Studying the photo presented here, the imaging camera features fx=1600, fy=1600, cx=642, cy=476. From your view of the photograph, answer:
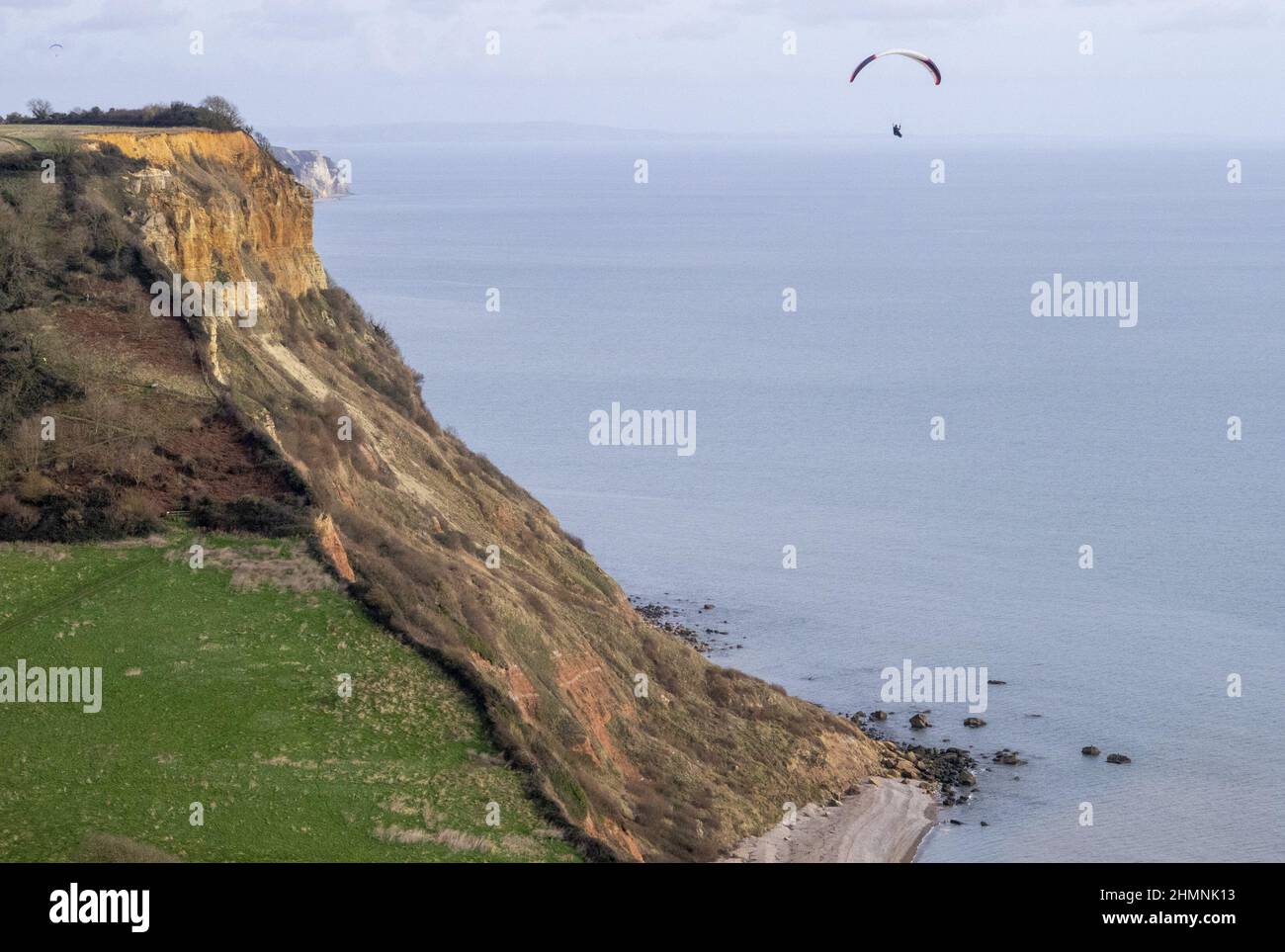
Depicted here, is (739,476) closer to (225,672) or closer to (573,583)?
(573,583)

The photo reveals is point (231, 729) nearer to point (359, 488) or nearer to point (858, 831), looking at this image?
point (359, 488)

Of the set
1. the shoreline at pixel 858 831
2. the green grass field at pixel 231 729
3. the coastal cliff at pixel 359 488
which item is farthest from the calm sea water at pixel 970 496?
the green grass field at pixel 231 729

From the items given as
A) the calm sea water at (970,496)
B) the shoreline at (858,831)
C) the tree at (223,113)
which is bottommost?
the shoreline at (858,831)

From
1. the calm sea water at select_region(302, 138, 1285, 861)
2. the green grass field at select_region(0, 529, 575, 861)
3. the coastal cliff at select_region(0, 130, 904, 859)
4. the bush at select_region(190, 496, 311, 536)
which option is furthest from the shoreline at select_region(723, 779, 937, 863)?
the bush at select_region(190, 496, 311, 536)

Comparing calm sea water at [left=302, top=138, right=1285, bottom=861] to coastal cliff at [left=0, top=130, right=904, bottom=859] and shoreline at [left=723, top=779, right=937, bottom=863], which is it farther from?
coastal cliff at [left=0, top=130, right=904, bottom=859]

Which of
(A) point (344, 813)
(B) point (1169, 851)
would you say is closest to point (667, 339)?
(B) point (1169, 851)

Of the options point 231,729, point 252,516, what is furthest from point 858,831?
point 231,729

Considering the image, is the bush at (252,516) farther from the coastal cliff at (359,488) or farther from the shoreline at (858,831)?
the shoreline at (858,831)

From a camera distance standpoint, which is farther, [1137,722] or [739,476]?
[739,476]
